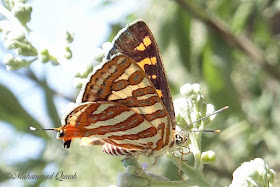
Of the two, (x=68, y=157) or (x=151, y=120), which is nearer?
(x=151, y=120)

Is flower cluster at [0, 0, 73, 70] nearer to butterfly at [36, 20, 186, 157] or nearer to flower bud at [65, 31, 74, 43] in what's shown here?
flower bud at [65, 31, 74, 43]

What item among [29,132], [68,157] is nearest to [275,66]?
[68,157]

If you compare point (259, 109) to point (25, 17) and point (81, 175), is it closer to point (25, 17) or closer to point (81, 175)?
point (81, 175)

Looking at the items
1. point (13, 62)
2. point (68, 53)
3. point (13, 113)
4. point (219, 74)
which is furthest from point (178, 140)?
point (219, 74)

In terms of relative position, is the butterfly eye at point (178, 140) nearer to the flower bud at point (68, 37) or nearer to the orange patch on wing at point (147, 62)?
the orange patch on wing at point (147, 62)

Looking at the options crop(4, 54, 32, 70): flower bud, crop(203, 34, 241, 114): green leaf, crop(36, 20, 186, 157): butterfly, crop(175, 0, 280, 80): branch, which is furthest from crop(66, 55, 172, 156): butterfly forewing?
crop(175, 0, 280, 80): branch

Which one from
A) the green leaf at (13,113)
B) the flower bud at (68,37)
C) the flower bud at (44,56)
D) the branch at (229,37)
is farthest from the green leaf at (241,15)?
the flower bud at (44,56)
